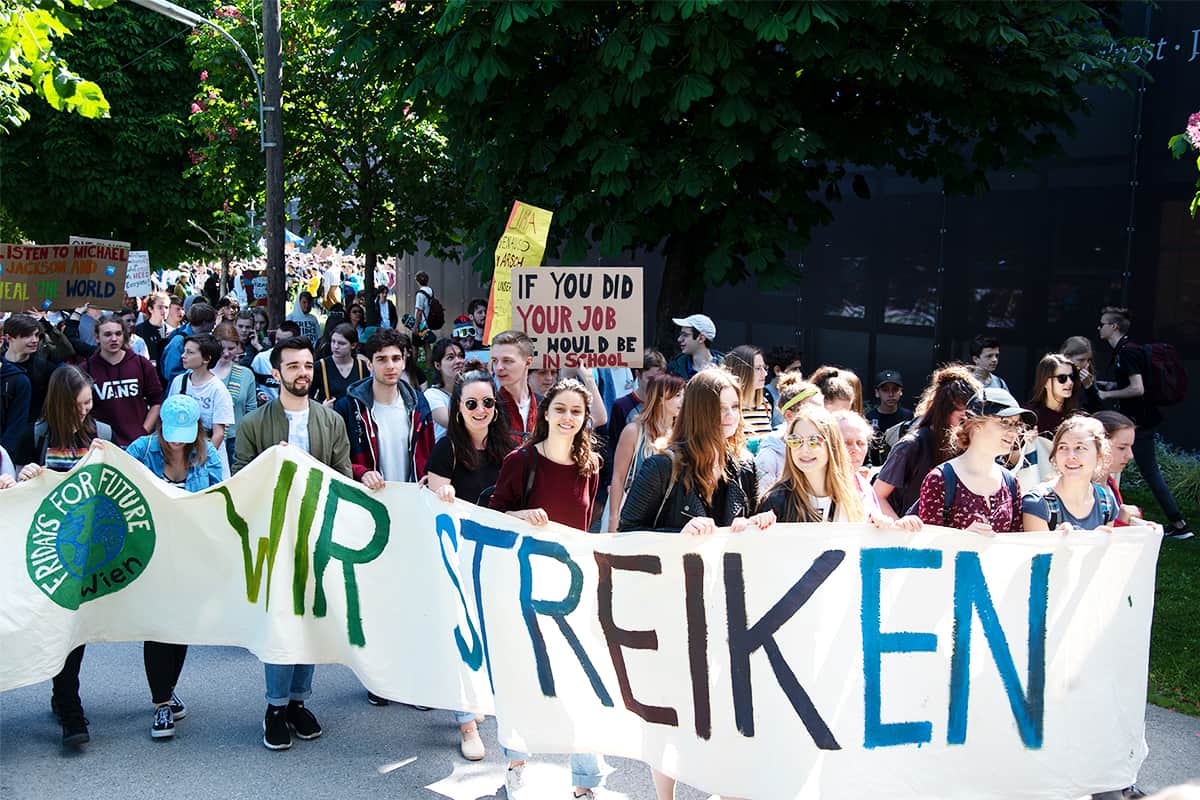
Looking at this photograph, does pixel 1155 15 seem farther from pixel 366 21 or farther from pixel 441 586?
pixel 441 586

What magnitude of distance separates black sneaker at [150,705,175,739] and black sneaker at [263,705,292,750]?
43 centimetres

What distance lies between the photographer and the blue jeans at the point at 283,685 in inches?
208

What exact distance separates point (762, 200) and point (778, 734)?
7.16 metres

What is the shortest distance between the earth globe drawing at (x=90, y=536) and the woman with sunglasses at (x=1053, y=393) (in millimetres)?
5104

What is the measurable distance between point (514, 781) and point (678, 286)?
7.49 m

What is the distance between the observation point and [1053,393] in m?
7.19

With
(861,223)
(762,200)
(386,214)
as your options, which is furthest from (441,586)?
(386,214)

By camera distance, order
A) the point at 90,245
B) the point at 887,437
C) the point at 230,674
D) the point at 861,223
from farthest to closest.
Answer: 1. the point at 861,223
2. the point at 90,245
3. the point at 887,437
4. the point at 230,674

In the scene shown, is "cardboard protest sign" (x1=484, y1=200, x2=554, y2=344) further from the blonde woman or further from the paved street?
the blonde woman

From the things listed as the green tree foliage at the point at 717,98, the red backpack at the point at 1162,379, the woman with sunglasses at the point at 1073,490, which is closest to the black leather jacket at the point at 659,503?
Result: the woman with sunglasses at the point at 1073,490

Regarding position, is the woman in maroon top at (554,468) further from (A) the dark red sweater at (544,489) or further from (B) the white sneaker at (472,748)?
(B) the white sneaker at (472,748)

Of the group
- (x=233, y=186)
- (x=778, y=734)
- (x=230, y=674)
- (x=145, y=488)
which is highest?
(x=233, y=186)

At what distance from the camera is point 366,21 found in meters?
10.7

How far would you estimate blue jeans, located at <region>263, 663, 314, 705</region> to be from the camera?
5.28m
